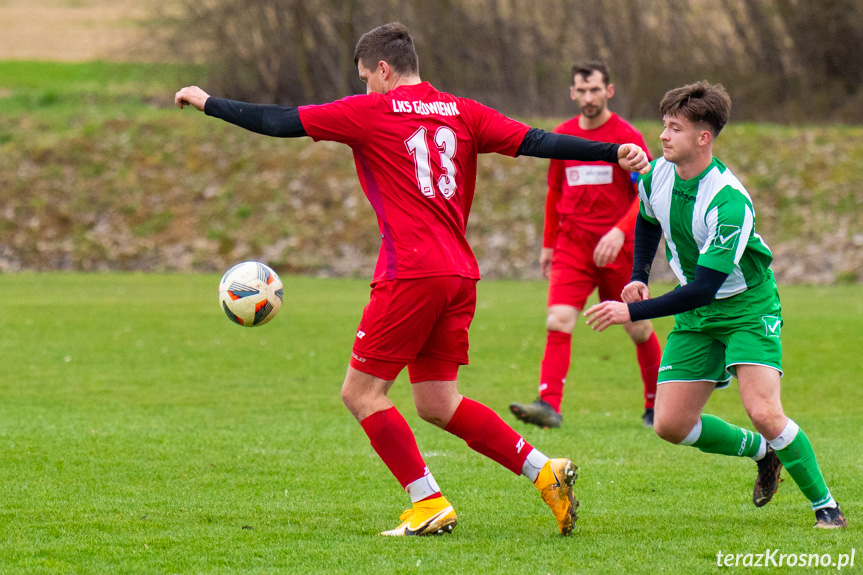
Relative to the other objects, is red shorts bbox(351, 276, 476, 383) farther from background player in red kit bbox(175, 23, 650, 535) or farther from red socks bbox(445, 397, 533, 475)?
red socks bbox(445, 397, 533, 475)

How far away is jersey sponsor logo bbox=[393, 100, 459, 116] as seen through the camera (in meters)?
4.51

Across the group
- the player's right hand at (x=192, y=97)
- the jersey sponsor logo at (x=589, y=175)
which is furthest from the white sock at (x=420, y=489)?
the jersey sponsor logo at (x=589, y=175)

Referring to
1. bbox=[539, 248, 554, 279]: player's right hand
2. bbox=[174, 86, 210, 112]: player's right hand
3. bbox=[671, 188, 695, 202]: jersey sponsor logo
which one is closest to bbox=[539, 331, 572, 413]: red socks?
bbox=[539, 248, 554, 279]: player's right hand

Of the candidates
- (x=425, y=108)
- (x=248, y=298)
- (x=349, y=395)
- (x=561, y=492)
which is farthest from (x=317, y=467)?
(x=425, y=108)

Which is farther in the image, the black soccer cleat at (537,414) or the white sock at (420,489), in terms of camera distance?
the black soccer cleat at (537,414)

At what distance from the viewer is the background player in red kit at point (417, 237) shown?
14.6ft

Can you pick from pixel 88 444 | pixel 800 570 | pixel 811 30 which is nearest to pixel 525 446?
pixel 800 570

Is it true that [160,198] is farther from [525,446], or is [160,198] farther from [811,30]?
[525,446]

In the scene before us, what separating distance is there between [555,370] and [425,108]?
3.60 m

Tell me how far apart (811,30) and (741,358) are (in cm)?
2778

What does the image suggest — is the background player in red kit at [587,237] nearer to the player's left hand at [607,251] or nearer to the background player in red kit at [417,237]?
the player's left hand at [607,251]

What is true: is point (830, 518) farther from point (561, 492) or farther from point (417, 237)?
point (417, 237)

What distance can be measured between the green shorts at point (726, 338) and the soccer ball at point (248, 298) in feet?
6.41

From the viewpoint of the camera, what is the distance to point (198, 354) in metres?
11.6
